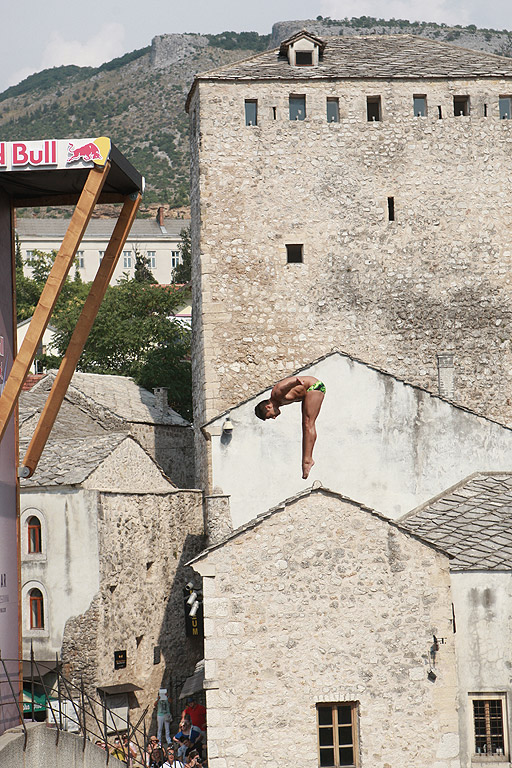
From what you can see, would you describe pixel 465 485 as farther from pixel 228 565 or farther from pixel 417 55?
pixel 417 55

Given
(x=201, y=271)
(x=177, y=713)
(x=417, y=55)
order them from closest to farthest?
(x=177, y=713) < (x=201, y=271) < (x=417, y=55)

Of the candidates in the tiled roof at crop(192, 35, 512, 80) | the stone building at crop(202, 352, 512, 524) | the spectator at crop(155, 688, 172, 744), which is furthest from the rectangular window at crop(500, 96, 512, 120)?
the spectator at crop(155, 688, 172, 744)

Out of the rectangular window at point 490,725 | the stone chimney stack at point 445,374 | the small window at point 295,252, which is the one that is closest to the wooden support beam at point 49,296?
the rectangular window at point 490,725

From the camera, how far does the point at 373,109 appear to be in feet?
98.8

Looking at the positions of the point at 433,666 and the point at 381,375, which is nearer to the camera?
the point at 433,666

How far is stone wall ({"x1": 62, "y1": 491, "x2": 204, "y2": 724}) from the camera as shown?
22.6 metres

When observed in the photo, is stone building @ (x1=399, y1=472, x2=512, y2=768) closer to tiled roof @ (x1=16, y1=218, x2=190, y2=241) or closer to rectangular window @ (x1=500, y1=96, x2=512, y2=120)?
rectangular window @ (x1=500, y1=96, x2=512, y2=120)

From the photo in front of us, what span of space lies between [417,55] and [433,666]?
20445mm

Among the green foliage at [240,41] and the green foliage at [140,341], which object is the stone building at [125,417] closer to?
the green foliage at [140,341]

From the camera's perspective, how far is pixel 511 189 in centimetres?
2988

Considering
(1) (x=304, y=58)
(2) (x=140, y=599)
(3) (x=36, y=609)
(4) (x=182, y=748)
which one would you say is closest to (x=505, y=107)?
(1) (x=304, y=58)

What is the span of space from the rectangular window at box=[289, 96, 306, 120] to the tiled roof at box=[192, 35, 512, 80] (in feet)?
1.87

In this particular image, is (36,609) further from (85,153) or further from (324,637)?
(85,153)

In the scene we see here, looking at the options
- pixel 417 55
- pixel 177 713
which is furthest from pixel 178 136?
pixel 177 713
